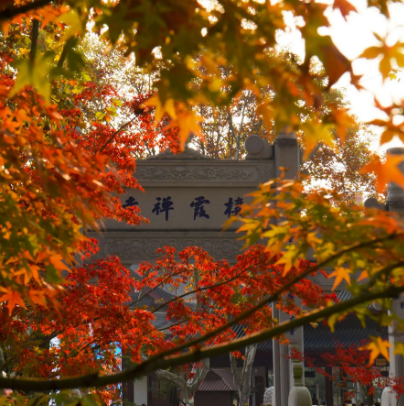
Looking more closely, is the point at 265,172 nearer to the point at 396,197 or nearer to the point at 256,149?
the point at 256,149

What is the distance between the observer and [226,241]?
28.4ft

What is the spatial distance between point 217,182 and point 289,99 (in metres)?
6.97

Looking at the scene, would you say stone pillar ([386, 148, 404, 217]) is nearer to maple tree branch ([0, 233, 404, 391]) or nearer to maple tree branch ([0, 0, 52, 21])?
maple tree branch ([0, 233, 404, 391])

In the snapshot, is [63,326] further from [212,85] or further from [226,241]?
[212,85]

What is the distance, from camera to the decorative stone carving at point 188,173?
29.1 ft

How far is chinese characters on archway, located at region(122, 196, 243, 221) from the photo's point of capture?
8.77 m

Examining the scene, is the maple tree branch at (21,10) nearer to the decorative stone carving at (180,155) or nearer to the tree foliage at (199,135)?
the tree foliage at (199,135)

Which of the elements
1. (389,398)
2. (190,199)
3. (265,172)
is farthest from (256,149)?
(389,398)

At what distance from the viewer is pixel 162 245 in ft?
28.6

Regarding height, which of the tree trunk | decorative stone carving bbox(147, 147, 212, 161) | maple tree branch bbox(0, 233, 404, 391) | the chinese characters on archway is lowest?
the tree trunk

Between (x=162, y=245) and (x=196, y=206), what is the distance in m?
0.74

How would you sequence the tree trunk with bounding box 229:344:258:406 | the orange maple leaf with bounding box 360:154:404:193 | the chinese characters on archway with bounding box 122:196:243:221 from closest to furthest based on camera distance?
the orange maple leaf with bounding box 360:154:404:193 < the chinese characters on archway with bounding box 122:196:243:221 < the tree trunk with bounding box 229:344:258:406

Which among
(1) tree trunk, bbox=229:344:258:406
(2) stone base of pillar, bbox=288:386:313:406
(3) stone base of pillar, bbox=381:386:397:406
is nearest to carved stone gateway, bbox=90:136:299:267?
(2) stone base of pillar, bbox=288:386:313:406

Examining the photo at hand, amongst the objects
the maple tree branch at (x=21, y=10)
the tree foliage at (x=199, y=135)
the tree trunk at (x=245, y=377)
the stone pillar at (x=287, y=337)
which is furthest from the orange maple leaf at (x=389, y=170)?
the tree trunk at (x=245, y=377)
